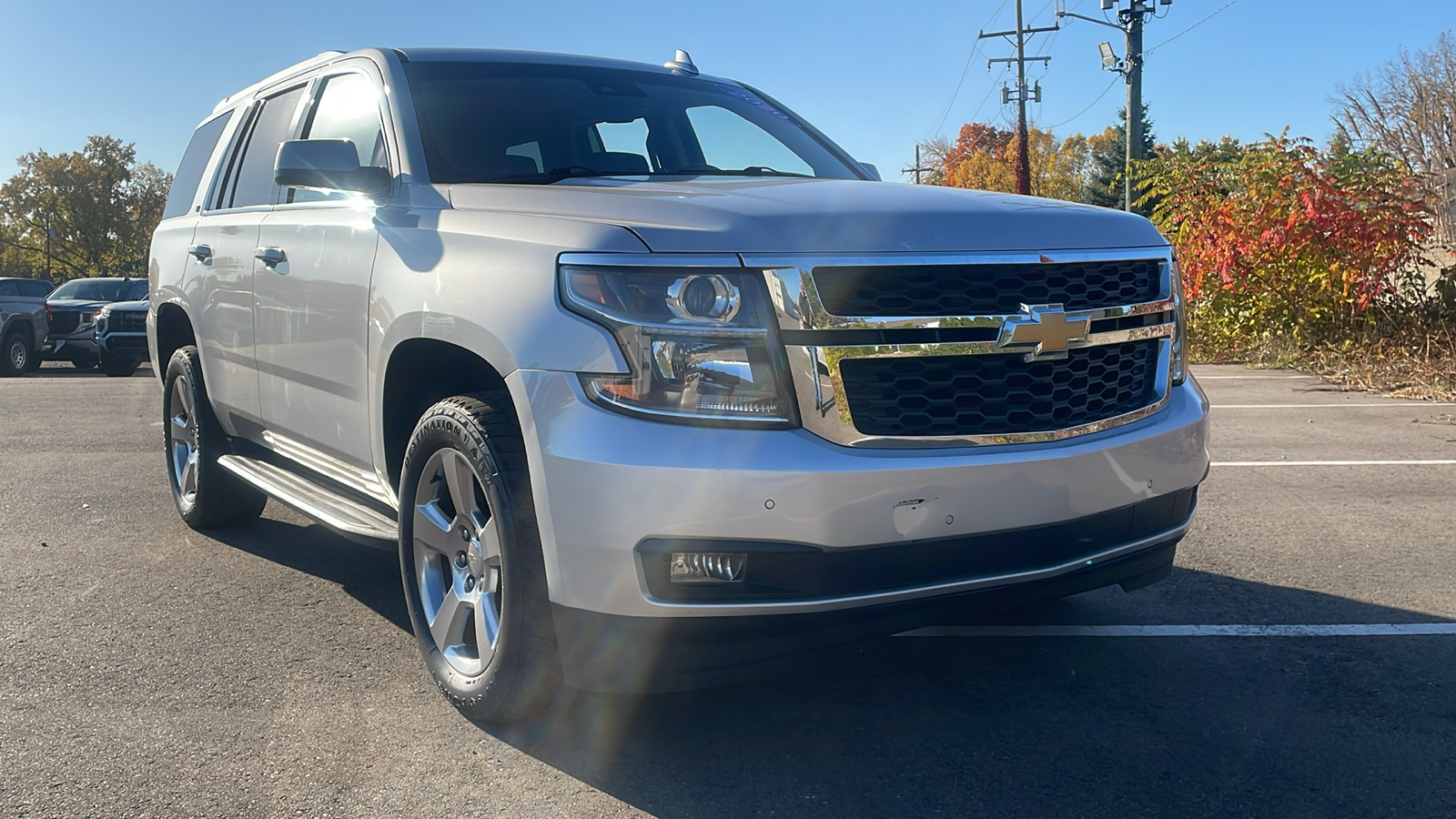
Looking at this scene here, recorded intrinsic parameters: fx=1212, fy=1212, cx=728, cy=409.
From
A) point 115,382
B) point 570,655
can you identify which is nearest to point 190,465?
point 570,655

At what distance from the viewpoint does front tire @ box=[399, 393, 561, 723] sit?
9.62ft

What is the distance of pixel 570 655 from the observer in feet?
9.35

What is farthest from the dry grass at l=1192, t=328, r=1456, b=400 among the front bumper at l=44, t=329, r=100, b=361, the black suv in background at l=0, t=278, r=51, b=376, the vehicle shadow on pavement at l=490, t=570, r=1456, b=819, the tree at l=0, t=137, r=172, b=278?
the tree at l=0, t=137, r=172, b=278

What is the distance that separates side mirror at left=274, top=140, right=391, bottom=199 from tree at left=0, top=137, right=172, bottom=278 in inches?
3059

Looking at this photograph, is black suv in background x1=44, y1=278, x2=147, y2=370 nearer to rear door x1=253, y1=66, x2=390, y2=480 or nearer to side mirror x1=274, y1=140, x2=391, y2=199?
rear door x1=253, y1=66, x2=390, y2=480

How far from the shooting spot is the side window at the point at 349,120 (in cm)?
417

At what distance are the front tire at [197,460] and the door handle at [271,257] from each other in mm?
1183

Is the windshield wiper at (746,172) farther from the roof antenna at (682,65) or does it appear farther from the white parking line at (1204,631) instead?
the white parking line at (1204,631)

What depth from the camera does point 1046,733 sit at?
3174 millimetres

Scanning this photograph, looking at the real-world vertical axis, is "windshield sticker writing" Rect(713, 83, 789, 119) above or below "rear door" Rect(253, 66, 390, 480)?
above

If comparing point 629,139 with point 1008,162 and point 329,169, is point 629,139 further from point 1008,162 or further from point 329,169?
point 1008,162

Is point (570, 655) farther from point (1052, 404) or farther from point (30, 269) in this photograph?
point (30, 269)

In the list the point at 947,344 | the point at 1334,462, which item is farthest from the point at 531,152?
the point at 1334,462

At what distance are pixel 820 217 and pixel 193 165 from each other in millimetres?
4555
